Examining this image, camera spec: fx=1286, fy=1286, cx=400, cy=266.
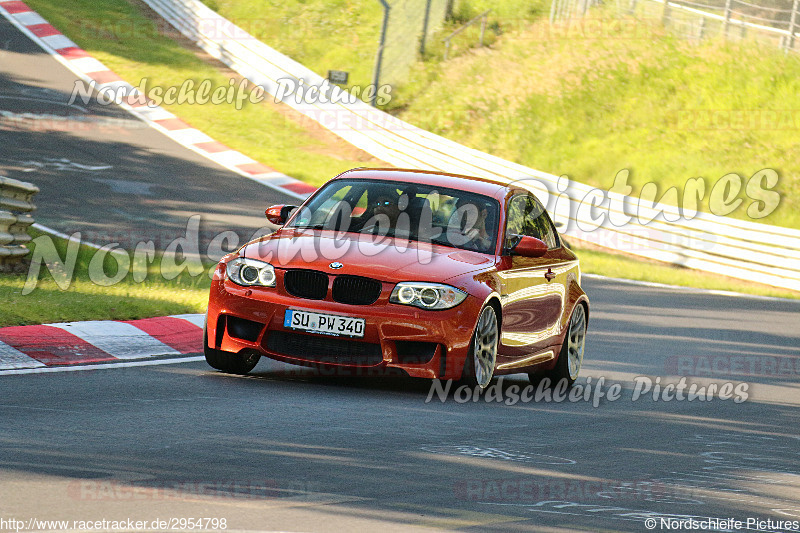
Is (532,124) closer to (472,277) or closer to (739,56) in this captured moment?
(739,56)

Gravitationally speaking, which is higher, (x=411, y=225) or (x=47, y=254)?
(x=411, y=225)

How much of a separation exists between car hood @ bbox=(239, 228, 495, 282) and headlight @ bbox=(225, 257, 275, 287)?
54 mm

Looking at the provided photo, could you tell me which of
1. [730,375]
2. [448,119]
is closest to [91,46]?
[448,119]

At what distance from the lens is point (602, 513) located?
227 inches

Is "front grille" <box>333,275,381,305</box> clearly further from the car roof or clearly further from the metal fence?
the metal fence

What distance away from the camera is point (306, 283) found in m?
8.48

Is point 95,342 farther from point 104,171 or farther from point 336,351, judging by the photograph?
point 104,171

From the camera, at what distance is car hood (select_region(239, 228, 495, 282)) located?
27.8 ft

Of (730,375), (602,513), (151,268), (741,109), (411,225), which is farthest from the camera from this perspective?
(741,109)

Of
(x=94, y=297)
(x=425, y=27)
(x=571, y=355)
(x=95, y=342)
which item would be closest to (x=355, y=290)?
(x=95, y=342)

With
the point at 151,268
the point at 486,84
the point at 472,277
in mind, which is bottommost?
the point at 151,268

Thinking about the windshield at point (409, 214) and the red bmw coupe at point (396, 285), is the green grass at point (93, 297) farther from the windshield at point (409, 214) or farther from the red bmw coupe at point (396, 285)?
the windshield at point (409, 214)

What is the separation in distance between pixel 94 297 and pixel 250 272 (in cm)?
339

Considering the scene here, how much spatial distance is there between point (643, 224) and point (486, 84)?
1106cm
